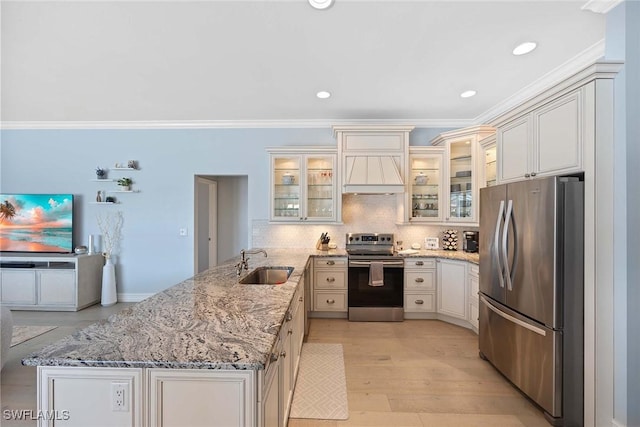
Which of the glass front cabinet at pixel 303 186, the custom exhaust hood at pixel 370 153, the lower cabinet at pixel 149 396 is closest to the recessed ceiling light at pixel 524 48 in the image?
the custom exhaust hood at pixel 370 153

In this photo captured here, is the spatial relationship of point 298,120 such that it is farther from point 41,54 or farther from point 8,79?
point 8,79

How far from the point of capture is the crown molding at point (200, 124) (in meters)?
4.41

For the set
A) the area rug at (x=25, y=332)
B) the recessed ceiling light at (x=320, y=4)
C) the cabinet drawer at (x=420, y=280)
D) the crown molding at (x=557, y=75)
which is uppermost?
the recessed ceiling light at (x=320, y=4)

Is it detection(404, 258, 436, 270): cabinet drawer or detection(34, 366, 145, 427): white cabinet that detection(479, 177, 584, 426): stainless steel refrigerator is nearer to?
detection(404, 258, 436, 270): cabinet drawer

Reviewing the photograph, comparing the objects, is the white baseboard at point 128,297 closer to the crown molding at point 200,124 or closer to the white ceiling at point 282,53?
the crown molding at point 200,124

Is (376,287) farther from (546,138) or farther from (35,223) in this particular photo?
(35,223)

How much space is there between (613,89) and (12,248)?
7.09 m

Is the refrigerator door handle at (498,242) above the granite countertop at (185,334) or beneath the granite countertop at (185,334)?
above

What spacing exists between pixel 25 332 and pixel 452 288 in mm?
5181

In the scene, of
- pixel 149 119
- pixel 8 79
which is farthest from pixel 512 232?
pixel 8 79

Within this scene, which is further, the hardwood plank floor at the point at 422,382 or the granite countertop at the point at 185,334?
the hardwood plank floor at the point at 422,382

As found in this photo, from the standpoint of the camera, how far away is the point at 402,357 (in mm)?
2943

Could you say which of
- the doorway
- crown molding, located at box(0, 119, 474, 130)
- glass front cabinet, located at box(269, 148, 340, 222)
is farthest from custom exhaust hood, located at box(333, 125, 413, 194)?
the doorway

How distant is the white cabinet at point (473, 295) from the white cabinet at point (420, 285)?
462 millimetres
